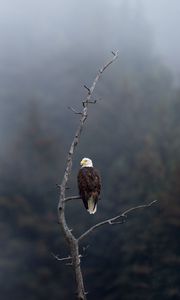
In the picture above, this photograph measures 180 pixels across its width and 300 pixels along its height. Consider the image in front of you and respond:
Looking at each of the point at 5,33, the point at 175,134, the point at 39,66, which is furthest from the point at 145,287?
the point at 5,33

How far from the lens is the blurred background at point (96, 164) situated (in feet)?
78.8

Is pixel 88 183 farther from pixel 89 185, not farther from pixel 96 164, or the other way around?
pixel 96 164

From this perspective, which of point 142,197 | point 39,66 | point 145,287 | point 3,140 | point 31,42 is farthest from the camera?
point 31,42

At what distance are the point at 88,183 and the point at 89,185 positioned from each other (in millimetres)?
20

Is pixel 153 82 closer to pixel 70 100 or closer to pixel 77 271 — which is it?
pixel 70 100

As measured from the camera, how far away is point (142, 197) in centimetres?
2580

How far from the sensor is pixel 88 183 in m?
6.24

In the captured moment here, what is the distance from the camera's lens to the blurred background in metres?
24.0

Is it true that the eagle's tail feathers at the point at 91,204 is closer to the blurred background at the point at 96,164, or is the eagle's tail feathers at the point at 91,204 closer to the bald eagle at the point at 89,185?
the bald eagle at the point at 89,185

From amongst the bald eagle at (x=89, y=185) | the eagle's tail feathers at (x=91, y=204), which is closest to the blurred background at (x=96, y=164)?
the eagle's tail feathers at (x=91, y=204)

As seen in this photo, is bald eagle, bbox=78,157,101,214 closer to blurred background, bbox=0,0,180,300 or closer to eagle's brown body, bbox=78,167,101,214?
eagle's brown body, bbox=78,167,101,214

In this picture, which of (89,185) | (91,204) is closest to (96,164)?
(91,204)

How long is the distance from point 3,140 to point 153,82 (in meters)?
9.39

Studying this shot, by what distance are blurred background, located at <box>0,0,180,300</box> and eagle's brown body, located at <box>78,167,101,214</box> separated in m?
6.67
